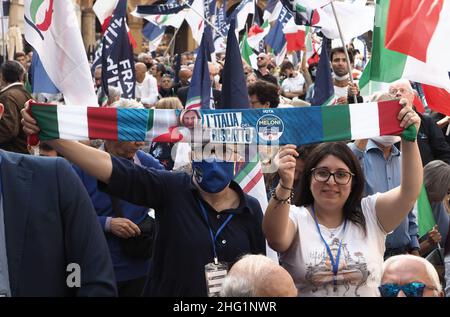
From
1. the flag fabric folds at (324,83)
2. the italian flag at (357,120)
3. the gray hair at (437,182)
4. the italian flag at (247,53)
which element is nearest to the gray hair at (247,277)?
the italian flag at (357,120)

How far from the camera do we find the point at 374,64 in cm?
683

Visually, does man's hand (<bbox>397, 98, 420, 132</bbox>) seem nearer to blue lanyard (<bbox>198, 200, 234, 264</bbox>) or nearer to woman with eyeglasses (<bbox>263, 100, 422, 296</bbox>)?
woman with eyeglasses (<bbox>263, 100, 422, 296</bbox>)

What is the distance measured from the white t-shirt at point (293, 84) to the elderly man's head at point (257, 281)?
1428 cm

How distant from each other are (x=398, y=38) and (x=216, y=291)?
8.91ft

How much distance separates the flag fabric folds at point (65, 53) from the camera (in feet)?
18.2

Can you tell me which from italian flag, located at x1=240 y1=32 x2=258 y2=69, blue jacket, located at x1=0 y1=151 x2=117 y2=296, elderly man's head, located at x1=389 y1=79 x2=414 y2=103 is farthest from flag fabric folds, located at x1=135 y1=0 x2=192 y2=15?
blue jacket, located at x1=0 y1=151 x2=117 y2=296

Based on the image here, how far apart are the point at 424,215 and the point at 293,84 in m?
11.4

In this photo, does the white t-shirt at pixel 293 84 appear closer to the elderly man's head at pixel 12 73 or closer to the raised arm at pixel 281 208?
the elderly man's head at pixel 12 73

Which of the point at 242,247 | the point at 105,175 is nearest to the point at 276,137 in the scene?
the point at 242,247

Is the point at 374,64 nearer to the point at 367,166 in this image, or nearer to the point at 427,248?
the point at 367,166

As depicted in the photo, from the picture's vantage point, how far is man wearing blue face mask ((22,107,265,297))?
4812mm

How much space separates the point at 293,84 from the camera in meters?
18.2

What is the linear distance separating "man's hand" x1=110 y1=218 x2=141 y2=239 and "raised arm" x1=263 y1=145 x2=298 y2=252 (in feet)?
4.69

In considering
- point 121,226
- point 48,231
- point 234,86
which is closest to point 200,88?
point 234,86
